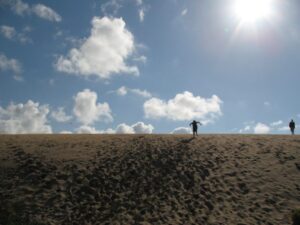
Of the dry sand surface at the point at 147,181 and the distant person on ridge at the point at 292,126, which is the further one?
the distant person on ridge at the point at 292,126

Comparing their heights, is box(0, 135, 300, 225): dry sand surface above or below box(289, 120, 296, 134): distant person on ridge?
below

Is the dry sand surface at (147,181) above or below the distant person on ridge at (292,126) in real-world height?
below

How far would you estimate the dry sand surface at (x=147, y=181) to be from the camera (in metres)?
25.8

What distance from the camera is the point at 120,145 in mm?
37125

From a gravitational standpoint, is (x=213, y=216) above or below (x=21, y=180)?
below

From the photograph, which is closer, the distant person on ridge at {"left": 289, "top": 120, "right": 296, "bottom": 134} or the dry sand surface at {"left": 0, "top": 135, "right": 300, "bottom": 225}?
the dry sand surface at {"left": 0, "top": 135, "right": 300, "bottom": 225}

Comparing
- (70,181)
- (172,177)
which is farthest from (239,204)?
(70,181)

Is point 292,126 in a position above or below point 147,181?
above

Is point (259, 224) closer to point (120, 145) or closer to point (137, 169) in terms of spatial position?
point (137, 169)

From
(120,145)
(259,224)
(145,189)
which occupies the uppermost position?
(120,145)

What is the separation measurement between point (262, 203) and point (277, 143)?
12.9 meters

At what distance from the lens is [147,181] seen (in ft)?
98.6

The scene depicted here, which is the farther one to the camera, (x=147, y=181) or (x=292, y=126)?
(x=292, y=126)

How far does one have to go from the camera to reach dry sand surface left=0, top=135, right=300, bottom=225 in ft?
84.7
